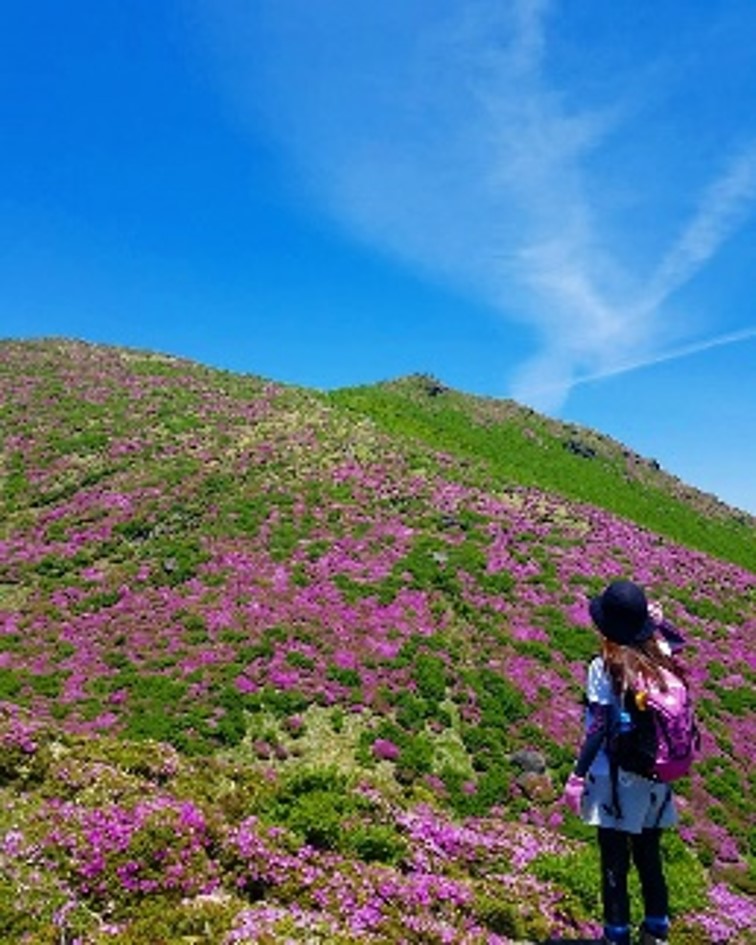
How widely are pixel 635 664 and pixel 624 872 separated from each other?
2257mm

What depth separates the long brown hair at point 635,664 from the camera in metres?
9.11

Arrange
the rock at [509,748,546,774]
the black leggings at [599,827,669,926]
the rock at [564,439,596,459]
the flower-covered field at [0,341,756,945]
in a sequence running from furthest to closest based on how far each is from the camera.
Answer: the rock at [564,439,596,459]
the rock at [509,748,546,774]
the flower-covered field at [0,341,756,945]
the black leggings at [599,827,669,926]

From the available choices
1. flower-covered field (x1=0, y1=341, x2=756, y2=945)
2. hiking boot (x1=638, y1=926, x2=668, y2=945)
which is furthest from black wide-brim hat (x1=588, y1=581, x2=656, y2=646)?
flower-covered field (x1=0, y1=341, x2=756, y2=945)

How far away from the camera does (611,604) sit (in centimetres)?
919

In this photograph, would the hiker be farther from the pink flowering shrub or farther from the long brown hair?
the pink flowering shrub

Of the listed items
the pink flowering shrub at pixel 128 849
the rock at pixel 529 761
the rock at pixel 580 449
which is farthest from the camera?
the rock at pixel 580 449

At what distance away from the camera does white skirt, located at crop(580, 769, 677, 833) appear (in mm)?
9180

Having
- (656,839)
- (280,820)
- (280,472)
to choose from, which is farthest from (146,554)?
(656,839)

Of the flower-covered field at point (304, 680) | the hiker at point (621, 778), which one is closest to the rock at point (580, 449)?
the flower-covered field at point (304, 680)

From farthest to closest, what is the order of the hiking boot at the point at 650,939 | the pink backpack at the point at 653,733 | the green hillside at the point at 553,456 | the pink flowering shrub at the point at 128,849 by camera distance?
the green hillside at the point at 553,456
the pink flowering shrub at the point at 128,849
the hiking boot at the point at 650,939
the pink backpack at the point at 653,733

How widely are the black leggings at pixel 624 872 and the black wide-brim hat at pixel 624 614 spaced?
2115mm

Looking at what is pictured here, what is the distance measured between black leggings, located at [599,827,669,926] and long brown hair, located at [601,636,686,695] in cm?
168

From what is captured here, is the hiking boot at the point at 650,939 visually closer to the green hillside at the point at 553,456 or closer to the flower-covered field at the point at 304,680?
the flower-covered field at the point at 304,680

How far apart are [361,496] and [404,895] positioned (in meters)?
30.3
